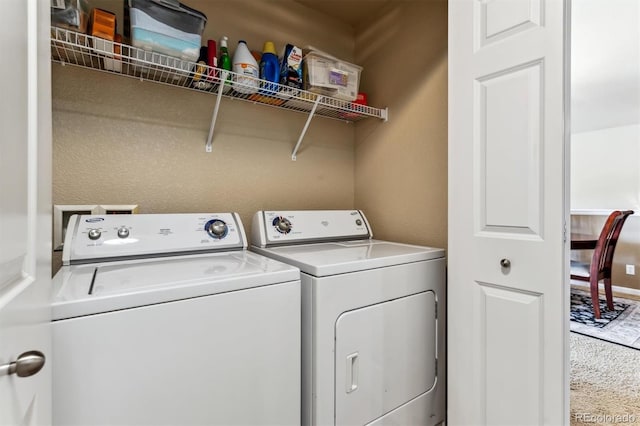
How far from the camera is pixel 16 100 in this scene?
52 centimetres

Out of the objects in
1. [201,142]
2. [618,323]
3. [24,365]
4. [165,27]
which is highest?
[165,27]

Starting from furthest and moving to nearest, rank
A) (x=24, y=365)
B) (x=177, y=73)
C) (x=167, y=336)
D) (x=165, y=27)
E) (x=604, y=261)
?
(x=604, y=261) < (x=177, y=73) < (x=165, y=27) < (x=167, y=336) < (x=24, y=365)

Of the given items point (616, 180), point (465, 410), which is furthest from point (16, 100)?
point (616, 180)

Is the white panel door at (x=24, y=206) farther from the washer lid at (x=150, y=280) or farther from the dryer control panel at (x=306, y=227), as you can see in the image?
the dryer control panel at (x=306, y=227)

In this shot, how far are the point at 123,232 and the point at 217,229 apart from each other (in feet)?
1.30

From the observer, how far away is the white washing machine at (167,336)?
80 cm

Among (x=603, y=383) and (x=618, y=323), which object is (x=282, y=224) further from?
(x=618, y=323)

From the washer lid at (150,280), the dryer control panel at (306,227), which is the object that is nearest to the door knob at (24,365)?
the washer lid at (150,280)

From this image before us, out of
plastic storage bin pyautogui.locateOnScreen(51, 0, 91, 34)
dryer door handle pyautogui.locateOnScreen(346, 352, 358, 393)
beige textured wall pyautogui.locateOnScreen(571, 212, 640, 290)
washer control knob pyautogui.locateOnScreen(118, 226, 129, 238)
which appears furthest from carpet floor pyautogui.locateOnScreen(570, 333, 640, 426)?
plastic storage bin pyautogui.locateOnScreen(51, 0, 91, 34)

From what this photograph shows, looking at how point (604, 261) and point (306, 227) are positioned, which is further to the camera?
point (604, 261)

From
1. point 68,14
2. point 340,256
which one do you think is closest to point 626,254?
point 340,256

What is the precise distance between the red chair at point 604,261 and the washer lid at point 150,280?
1.93 meters

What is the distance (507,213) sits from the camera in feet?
4.12

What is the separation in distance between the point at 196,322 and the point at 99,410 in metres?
0.30
